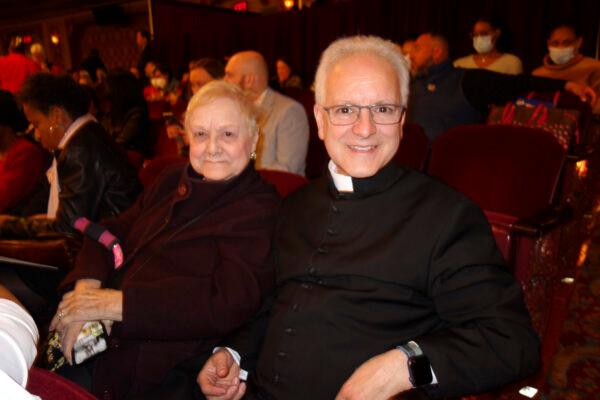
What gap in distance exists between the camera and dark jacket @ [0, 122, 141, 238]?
7.58 feet

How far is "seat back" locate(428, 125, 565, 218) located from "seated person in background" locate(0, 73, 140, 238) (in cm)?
172

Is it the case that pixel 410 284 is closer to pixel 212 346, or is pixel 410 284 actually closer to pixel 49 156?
pixel 212 346

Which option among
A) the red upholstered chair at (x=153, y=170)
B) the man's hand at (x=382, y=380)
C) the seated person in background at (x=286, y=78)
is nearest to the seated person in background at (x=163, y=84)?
the seated person in background at (x=286, y=78)

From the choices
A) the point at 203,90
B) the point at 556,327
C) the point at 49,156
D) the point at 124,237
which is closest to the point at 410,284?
the point at 203,90

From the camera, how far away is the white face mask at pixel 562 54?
15.4 feet

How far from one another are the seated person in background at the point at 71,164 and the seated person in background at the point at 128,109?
2.26 m

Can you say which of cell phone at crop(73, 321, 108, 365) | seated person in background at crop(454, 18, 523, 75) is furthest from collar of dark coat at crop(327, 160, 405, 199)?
seated person in background at crop(454, 18, 523, 75)

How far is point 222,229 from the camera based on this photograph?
162 centimetres

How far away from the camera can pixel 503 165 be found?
2.38 meters

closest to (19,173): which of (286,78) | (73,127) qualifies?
(73,127)

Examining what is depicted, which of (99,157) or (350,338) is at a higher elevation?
(99,157)

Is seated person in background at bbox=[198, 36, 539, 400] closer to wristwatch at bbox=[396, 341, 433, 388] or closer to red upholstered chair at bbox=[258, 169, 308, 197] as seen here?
wristwatch at bbox=[396, 341, 433, 388]

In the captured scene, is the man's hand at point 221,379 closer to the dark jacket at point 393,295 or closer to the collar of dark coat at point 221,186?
the dark jacket at point 393,295

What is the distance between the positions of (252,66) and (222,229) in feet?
7.88
